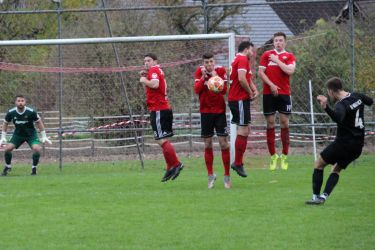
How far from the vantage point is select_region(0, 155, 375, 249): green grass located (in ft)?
26.1

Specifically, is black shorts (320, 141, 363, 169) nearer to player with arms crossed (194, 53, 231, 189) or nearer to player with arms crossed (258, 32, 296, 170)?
player with arms crossed (194, 53, 231, 189)

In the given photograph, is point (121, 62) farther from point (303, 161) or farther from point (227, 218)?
point (227, 218)

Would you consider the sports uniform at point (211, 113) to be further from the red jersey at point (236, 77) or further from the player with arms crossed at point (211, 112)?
the red jersey at point (236, 77)

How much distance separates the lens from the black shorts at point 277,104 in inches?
589

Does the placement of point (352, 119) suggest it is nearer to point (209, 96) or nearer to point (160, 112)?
point (209, 96)

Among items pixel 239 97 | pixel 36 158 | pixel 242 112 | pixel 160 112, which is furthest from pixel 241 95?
pixel 36 158

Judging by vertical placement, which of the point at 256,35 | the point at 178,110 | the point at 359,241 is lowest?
the point at 359,241

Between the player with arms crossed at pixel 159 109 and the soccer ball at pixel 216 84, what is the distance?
126 cm

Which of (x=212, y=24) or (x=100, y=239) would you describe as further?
(x=212, y=24)

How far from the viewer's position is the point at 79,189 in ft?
42.4

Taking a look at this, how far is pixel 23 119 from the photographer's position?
17.4 metres

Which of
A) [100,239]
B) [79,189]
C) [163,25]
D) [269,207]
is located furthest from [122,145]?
[100,239]

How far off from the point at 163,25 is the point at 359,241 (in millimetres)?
13755

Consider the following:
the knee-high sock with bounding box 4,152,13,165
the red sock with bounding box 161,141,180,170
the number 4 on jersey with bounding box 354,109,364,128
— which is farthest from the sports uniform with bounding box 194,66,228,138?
the knee-high sock with bounding box 4,152,13,165
